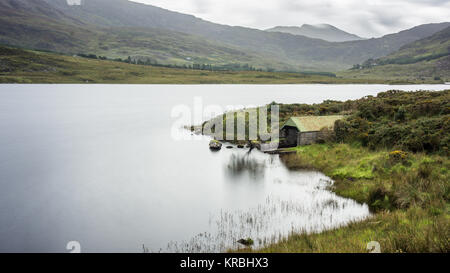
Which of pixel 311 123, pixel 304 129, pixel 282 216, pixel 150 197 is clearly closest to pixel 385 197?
pixel 282 216

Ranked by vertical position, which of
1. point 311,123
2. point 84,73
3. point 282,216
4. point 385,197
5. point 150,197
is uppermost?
point 84,73

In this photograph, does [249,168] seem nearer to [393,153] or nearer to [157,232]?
[393,153]

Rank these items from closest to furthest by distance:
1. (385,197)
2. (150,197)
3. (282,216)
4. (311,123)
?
(385,197) < (282,216) < (150,197) < (311,123)

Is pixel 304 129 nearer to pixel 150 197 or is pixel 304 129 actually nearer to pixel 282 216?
pixel 282 216

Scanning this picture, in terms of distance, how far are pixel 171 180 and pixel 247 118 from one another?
25.2 metres

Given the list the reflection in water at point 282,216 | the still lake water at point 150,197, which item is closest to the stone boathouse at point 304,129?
the still lake water at point 150,197

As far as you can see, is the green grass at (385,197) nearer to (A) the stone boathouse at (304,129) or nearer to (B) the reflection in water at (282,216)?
(B) the reflection in water at (282,216)

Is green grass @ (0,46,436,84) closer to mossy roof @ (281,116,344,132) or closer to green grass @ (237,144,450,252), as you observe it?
mossy roof @ (281,116,344,132)

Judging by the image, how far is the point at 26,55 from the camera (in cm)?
15938

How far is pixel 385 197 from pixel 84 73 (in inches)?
6746

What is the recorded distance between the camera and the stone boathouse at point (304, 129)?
1316 inches

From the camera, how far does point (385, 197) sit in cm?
1811

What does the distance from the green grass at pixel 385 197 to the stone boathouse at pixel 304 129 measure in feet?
7.12
